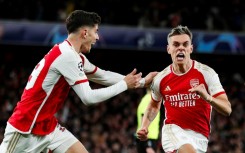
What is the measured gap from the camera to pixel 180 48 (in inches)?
247

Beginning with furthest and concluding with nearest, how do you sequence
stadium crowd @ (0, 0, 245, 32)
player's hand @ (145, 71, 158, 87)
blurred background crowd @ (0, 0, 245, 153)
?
stadium crowd @ (0, 0, 245, 32) < blurred background crowd @ (0, 0, 245, 153) < player's hand @ (145, 71, 158, 87)

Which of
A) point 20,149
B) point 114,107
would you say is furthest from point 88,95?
point 114,107

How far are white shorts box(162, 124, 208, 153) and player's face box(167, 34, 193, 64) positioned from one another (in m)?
0.72

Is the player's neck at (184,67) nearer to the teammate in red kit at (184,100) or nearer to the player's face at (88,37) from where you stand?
the teammate in red kit at (184,100)

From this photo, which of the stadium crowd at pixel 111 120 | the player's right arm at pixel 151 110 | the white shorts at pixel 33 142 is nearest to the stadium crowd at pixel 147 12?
the stadium crowd at pixel 111 120

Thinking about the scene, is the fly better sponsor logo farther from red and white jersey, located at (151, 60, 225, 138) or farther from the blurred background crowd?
the blurred background crowd

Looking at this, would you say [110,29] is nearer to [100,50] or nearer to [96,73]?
[100,50]

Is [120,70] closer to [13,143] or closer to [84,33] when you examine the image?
[84,33]

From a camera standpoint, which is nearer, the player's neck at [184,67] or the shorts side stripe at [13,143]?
the shorts side stripe at [13,143]

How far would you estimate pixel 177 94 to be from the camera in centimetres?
629

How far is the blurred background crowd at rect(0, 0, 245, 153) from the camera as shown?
15172 millimetres

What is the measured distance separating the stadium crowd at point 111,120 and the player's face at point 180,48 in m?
8.00

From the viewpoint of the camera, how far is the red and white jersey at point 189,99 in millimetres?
6203

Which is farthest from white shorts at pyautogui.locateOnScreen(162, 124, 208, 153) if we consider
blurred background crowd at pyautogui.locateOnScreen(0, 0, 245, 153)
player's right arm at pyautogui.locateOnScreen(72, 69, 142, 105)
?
blurred background crowd at pyautogui.locateOnScreen(0, 0, 245, 153)
